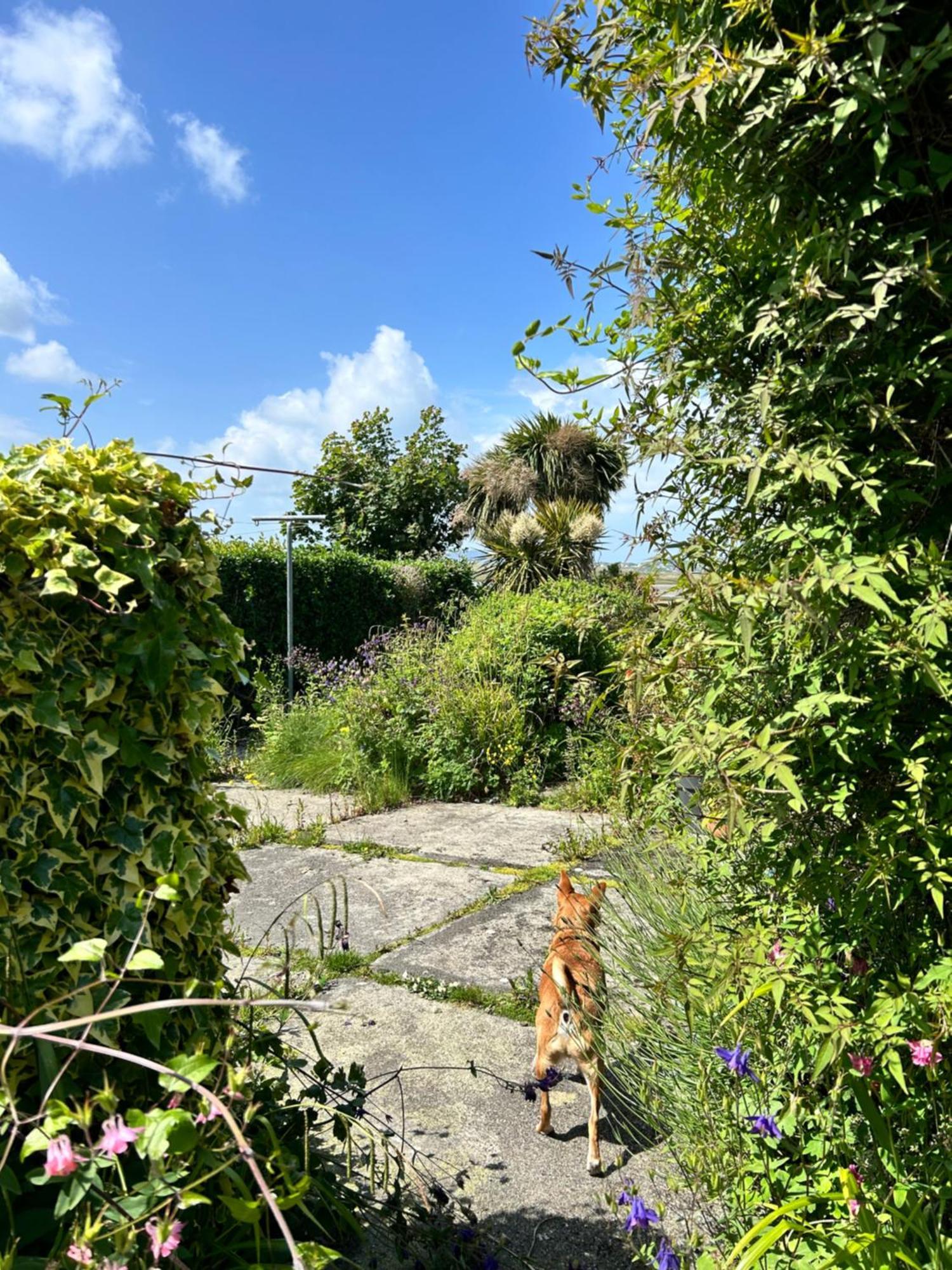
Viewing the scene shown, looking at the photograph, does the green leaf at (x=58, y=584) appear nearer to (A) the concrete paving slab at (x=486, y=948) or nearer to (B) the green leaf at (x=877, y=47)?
(B) the green leaf at (x=877, y=47)

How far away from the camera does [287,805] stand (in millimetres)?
6953

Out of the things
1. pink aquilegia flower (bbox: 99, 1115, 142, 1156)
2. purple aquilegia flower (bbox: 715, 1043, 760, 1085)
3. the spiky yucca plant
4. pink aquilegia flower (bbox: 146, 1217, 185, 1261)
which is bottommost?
purple aquilegia flower (bbox: 715, 1043, 760, 1085)

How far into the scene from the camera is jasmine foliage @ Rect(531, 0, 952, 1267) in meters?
1.44

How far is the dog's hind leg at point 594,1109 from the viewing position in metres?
2.18

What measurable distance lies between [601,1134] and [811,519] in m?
1.76

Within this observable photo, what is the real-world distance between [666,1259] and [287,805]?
571cm

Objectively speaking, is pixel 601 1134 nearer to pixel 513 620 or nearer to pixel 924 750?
pixel 924 750

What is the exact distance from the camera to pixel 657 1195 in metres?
2.02

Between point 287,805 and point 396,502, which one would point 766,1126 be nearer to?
point 287,805

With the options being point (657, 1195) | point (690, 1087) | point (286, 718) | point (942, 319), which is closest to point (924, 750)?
point (942, 319)

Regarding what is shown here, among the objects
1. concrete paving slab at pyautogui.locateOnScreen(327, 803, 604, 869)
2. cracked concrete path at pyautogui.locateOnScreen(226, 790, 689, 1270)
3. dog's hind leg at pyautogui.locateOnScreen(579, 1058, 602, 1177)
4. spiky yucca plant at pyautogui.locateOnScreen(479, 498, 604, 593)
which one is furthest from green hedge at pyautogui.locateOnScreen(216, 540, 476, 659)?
dog's hind leg at pyautogui.locateOnScreen(579, 1058, 602, 1177)

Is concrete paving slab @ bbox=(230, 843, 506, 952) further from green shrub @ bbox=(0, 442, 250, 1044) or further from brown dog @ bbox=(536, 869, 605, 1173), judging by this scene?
green shrub @ bbox=(0, 442, 250, 1044)

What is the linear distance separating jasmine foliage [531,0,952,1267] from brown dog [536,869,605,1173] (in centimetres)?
37

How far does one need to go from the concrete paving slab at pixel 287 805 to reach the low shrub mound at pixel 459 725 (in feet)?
0.57
